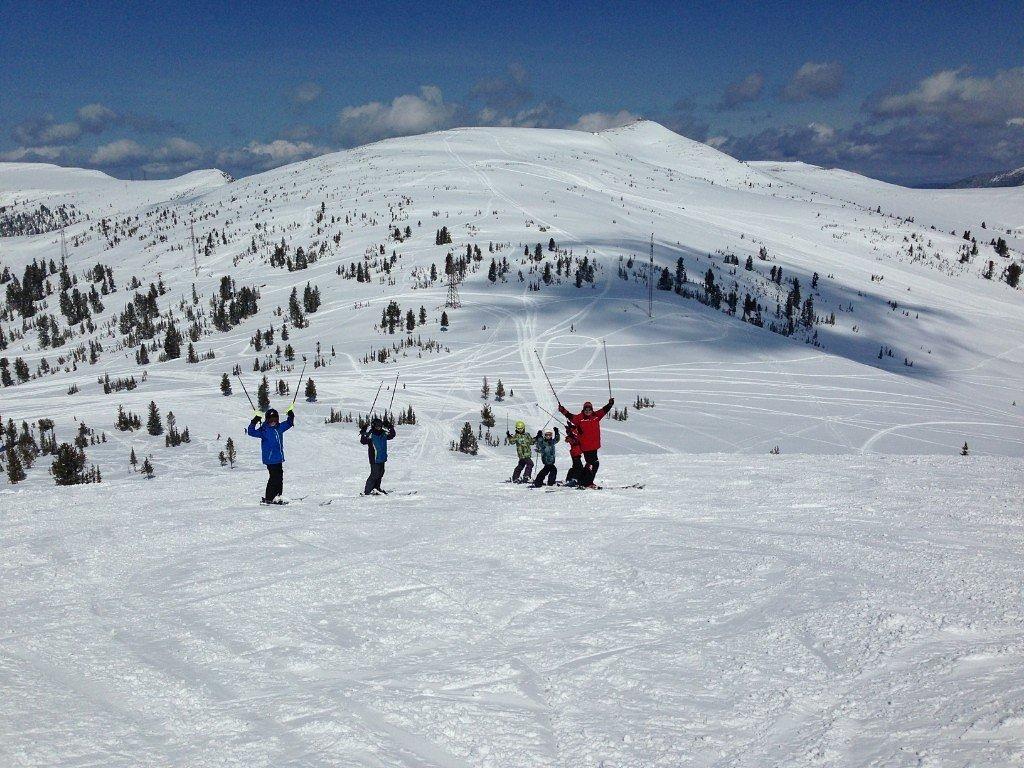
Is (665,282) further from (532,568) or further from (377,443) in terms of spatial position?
(532,568)

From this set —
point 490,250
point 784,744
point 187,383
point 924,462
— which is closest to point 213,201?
point 490,250

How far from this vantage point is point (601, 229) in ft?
172

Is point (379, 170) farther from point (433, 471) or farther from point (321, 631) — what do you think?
point (321, 631)

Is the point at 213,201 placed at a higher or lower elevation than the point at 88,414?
higher

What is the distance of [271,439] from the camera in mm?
11531

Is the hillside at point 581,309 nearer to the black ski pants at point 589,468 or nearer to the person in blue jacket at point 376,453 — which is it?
the black ski pants at point 589,468

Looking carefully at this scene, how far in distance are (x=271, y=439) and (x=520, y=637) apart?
7175mm

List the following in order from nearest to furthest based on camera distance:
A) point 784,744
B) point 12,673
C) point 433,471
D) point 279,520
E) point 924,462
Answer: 1. point 784,744
2. point 12,673
3. point 279,520
4. point 924,462
5. point 433,471

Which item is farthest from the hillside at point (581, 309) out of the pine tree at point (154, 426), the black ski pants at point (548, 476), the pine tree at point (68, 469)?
the black ski pants at point (548, 476)

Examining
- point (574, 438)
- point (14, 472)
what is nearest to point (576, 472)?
point (574, 438)

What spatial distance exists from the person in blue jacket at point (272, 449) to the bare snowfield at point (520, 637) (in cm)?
115

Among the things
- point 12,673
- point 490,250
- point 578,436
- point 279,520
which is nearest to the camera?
point 12,673

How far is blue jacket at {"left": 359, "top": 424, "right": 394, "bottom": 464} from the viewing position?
40.8 ft

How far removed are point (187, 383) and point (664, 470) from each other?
21.9 metres
